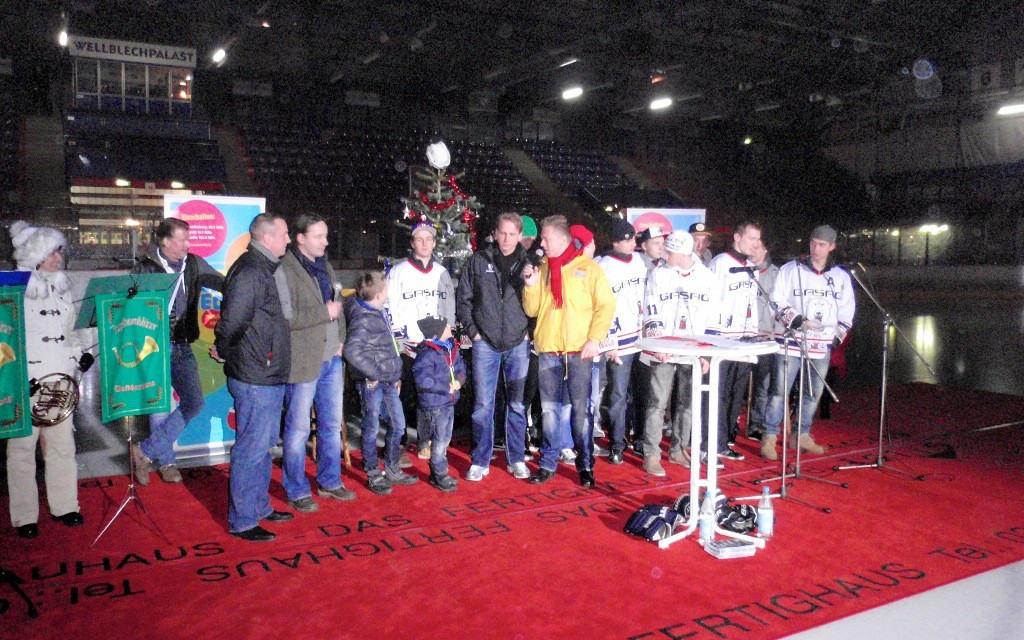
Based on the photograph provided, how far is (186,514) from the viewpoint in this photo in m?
4.41

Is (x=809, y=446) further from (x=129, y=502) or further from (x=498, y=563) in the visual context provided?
(x=129, y=502)

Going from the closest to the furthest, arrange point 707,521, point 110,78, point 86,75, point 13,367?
point 13,367, point 707,521, point 86,75, point 110,78

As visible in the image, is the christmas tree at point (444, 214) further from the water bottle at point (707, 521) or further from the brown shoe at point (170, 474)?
the water bottle at point (707, 521)

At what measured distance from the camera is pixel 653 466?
5.34 metres

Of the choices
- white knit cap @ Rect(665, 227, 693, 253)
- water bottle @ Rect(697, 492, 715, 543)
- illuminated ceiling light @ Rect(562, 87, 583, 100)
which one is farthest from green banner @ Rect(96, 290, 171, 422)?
illuminated ceiling light @ Rect(562, 87, 583, 100)

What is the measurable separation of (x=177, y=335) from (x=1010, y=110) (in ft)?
80.8

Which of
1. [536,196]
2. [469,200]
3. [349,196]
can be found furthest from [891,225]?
[469,200]

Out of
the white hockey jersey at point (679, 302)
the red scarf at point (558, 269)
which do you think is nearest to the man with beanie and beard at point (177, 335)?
the red scarf at point (558, 269)

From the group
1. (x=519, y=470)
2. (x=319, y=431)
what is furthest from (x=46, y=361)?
(x=519, y=470)

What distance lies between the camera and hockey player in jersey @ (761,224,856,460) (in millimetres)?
5773

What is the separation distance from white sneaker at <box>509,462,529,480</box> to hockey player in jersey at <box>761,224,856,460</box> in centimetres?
193

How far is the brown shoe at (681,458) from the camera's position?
561 centimetres

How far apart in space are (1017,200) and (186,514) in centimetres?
2399

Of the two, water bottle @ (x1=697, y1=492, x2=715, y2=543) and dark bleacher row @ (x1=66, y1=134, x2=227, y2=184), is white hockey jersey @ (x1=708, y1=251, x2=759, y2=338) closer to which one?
water bottle @ (x1=697, y1=492, x2=715, y2=543)
